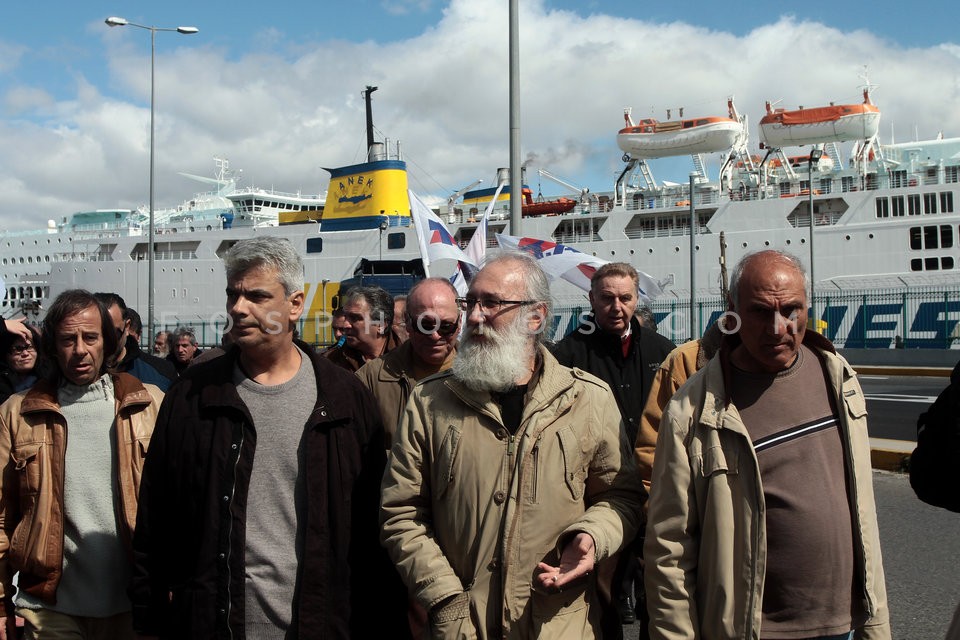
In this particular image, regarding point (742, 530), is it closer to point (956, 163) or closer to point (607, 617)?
point (607, 617)

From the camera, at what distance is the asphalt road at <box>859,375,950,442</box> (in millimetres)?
9741

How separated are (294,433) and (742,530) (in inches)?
55.4

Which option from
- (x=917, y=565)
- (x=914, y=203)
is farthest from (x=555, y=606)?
(x=914, y=203)

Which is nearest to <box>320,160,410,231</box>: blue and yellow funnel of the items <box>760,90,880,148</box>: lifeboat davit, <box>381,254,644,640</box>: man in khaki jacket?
<box>760,90,880,148</box>: lifeboat davit

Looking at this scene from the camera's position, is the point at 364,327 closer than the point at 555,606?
A: No

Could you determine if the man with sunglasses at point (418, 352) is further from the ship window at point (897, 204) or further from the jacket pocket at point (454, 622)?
the ship window at point (897, 204)

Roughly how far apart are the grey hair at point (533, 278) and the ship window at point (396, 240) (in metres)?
29.5

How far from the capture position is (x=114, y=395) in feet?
9.59

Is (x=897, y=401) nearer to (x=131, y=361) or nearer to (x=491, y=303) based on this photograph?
(x=491, y=303)

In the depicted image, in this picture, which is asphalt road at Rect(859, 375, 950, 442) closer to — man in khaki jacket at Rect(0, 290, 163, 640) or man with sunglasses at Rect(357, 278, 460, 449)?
man with sunglasses at Rect(357, 278, 460, 449)

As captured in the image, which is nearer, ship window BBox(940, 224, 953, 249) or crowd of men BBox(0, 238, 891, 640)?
crowd of men BBox(0, 238, 891, 640)

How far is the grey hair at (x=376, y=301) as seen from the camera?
4.72 metres

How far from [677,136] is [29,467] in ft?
97.9

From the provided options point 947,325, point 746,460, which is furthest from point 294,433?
point 947,325
